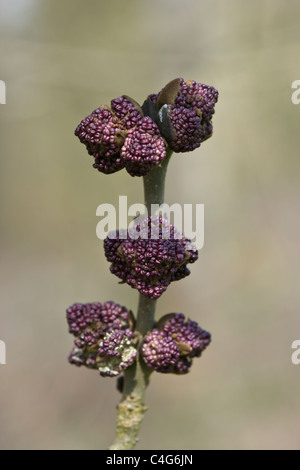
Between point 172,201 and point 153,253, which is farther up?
point 172,201

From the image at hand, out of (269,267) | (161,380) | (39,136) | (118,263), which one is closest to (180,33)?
(39,136)

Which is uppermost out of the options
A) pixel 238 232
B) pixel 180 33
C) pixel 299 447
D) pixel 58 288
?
pixel 180 33

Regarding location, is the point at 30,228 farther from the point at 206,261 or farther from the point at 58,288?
the point at 206,261

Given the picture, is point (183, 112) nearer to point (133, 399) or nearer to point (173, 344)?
point (173, 344)

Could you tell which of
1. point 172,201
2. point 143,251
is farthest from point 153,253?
point 172,201

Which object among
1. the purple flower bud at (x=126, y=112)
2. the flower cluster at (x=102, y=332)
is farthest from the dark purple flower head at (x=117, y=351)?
the purple flower bud at (x=126, y=112)

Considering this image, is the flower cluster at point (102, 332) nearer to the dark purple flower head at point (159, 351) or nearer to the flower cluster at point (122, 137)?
the dark purple flower head at point (159, 351)
